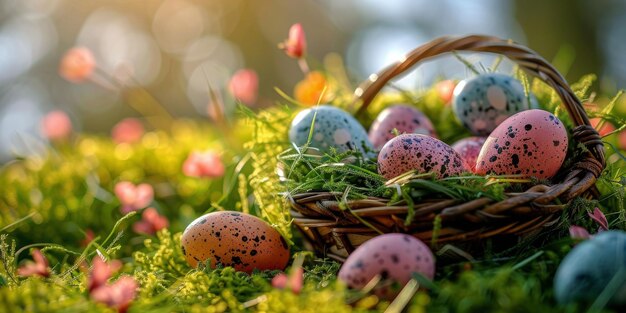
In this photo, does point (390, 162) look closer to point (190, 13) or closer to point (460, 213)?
point (460, 213)

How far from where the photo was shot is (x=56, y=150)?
97.8 inches

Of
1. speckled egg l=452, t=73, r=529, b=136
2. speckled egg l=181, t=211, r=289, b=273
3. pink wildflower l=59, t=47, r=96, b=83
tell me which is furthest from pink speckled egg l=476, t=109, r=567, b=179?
pink wildflower l=59, t=47, r=96, b=83

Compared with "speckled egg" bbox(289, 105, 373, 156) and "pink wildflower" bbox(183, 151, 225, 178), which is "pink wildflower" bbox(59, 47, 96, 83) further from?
"speckled egg" bbox(289, 105, 373, 156)

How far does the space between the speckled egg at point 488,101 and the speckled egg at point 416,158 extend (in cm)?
36

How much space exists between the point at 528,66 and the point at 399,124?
1.23ft

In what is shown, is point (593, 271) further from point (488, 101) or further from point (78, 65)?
point (78, 65)

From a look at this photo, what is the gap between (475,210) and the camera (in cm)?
108

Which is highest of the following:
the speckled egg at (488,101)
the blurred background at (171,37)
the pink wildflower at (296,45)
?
the pink wildflower at (296,45)

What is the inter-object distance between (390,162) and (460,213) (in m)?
0.22

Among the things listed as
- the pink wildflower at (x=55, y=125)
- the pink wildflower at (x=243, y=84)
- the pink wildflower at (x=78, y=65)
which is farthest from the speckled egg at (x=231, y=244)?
the pink wildflower at (x=55, y=125)

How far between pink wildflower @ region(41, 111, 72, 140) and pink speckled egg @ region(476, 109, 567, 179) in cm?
191

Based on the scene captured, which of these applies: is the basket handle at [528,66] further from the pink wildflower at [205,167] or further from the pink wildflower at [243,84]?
the pink wildflower at [243,84]

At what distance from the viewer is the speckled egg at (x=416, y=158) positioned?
123 cm

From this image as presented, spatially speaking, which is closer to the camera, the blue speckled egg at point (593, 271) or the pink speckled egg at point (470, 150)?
the blue speckled egg at point (593, 271)
